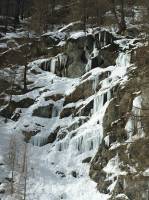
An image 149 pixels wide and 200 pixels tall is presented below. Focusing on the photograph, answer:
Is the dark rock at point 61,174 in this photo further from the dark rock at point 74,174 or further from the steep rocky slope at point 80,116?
the dark rock at point 74,174

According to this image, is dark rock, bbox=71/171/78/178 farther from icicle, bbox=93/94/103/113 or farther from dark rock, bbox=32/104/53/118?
Result: dark rock, bbox=32/104/53/118

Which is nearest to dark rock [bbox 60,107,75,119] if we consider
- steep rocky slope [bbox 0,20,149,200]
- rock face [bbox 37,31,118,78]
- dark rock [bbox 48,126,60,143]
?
steep rocky slope [bbox 0,20,149,200]

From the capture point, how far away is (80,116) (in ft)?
137

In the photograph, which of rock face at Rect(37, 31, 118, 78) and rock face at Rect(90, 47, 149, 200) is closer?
rock face at Rect(90, 47, 149, 200)

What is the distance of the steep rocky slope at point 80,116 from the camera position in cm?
3309

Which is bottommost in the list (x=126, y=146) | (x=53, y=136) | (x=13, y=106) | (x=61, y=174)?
(x=61, y=174)

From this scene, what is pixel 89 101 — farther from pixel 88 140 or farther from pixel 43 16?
pixel 43 16

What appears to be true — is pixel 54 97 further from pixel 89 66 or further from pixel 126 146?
pixel 126 146

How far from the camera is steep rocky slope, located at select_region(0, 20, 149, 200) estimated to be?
3309 centimetres

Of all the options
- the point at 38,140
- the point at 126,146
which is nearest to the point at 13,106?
the point at 38,140

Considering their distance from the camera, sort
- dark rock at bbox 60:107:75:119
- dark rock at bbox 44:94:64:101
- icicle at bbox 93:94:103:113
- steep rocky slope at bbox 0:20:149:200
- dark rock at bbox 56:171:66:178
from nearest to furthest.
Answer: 1. steep rocky slope at bbox 0:20:149:200
2. dark rock at bbox 56:171:66:178
3. icicle at bbox 93:94:103:113
4. dark rock at bbox 60:107:75:119
5. dark rock at bbox 44:94:64:101

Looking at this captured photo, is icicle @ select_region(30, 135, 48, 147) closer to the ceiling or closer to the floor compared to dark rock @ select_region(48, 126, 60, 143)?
closer to the floor

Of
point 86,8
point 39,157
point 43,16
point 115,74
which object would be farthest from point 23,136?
point 43,16

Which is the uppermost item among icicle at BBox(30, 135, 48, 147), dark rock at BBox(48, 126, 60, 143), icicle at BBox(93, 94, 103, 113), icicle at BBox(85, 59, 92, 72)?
icicle at BBox(85, 59, 92, 72)
